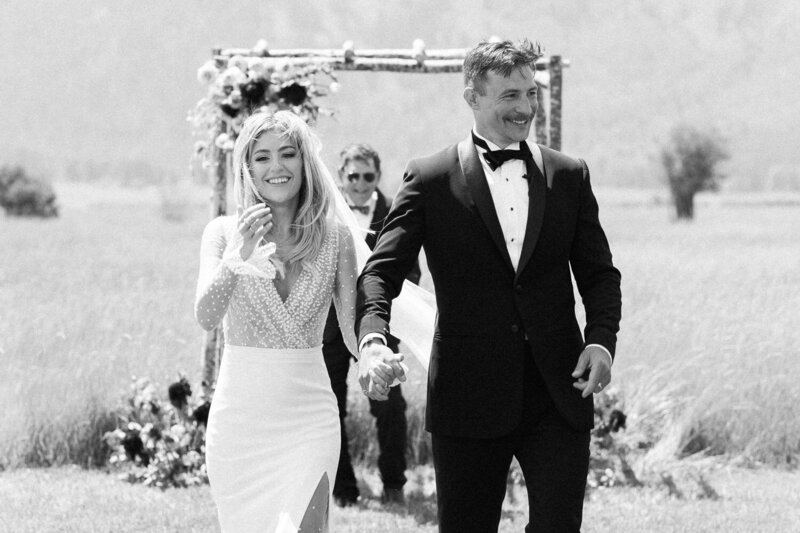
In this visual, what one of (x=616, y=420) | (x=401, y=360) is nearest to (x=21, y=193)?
(x=616, y=420)

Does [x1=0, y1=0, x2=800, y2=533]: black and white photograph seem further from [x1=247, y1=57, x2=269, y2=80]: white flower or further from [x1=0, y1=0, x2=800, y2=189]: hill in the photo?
[x1=0, y1=0, x2=800, y2=189]: hill

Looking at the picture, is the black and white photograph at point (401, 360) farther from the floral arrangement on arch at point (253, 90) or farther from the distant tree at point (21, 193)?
the distant tree at point (21, 193)

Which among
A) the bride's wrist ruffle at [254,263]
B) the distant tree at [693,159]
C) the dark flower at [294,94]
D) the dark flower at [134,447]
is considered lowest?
the dark flower at [134,447]

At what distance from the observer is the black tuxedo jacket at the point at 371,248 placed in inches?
250

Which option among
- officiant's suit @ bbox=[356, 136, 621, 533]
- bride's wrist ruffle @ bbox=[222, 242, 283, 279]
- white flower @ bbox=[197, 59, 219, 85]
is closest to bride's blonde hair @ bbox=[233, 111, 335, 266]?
bride's wrist ruffle @ bbox=[222, 242, 283, 279]

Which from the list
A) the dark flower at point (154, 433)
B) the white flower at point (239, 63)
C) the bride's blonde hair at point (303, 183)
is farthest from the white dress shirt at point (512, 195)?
the dark flower at point (154, 433)

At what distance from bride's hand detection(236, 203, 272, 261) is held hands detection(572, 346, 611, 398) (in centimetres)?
110

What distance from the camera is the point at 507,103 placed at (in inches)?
139

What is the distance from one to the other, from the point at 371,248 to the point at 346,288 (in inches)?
104

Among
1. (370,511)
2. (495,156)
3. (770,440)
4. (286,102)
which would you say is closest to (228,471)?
(495,156)

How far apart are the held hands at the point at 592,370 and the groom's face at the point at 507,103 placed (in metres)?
0.70

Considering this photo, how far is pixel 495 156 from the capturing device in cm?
360

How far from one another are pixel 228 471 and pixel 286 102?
12.2ft

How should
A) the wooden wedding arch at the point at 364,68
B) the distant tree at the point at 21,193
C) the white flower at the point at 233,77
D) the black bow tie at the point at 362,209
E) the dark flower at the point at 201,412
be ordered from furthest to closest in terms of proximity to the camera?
the distant tree at the point at 21,193 < the wooden wedding arch at the point at 364,68 < the dark flower at the point at 201,412 < the white flower at the point at 233,77 < the black bow tie at the point at 362,209
